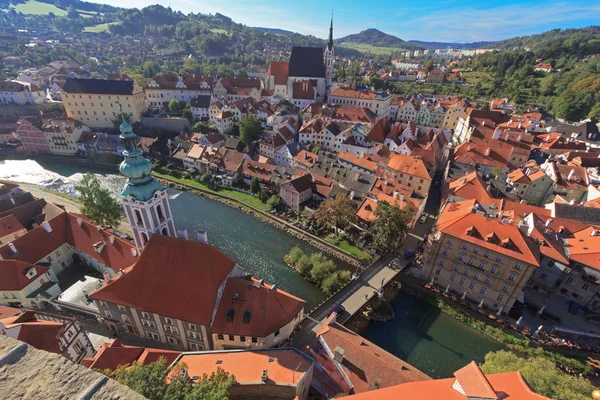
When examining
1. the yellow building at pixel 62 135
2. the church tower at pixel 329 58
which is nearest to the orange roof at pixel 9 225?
the yellow building at pixel 62 135

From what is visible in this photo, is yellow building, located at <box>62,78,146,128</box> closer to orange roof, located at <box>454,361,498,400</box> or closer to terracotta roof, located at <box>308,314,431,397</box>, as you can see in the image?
terracotta roof, located at <box>308,314,431,397</box>

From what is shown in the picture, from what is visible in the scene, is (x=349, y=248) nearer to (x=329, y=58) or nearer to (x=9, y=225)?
(x=9, y=225)

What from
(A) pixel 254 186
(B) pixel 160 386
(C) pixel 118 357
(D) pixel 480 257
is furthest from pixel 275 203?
(B) pixel 160 386

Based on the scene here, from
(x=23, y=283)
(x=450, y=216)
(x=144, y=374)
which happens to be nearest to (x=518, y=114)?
(x=450, y=216)

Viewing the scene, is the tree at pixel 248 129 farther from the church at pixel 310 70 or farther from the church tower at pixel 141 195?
the church tower at pixel 141 195

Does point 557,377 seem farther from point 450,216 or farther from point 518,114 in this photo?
point 518,114

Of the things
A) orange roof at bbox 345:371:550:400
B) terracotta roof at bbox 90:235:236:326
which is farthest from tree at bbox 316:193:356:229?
orange roof at bbox 345:371:550:400
